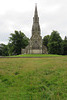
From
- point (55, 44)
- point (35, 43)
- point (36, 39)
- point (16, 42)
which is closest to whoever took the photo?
point (55, 44)

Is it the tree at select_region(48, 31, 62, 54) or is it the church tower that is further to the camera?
the tree at select_region(48, 31, 62, 54)

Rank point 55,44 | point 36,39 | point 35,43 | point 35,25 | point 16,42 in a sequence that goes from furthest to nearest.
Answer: point 16,42, point 35,25, point 36,39, point 35,43, point 55,44

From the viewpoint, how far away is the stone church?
5595cm

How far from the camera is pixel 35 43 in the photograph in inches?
2254

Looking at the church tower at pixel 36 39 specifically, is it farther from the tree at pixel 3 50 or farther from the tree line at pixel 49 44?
the tree at pixel 3 50

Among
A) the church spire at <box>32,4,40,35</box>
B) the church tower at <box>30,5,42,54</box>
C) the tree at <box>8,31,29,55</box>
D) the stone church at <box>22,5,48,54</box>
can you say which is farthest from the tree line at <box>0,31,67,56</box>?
the church spire at <box>32,4,40,35</box>

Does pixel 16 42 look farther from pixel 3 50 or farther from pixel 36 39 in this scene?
pixel 3 50

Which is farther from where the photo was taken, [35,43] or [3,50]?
[3,50]

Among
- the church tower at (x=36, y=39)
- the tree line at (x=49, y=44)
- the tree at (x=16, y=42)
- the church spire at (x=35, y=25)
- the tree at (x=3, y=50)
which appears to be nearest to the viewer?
the church tower at (x=36, y=39)

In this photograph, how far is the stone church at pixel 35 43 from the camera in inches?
2203

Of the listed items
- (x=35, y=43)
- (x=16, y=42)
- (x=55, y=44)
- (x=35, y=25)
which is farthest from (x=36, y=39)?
(x=16, y=42)

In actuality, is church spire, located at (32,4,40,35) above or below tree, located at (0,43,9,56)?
above

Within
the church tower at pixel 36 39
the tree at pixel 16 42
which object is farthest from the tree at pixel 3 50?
the church tower at pixel 36 39

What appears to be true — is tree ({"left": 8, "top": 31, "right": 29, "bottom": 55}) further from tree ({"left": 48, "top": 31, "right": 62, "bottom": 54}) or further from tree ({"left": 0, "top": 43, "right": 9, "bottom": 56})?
tree ({"left": 0, "top": 43, "right": 9, "bottom": 56})
